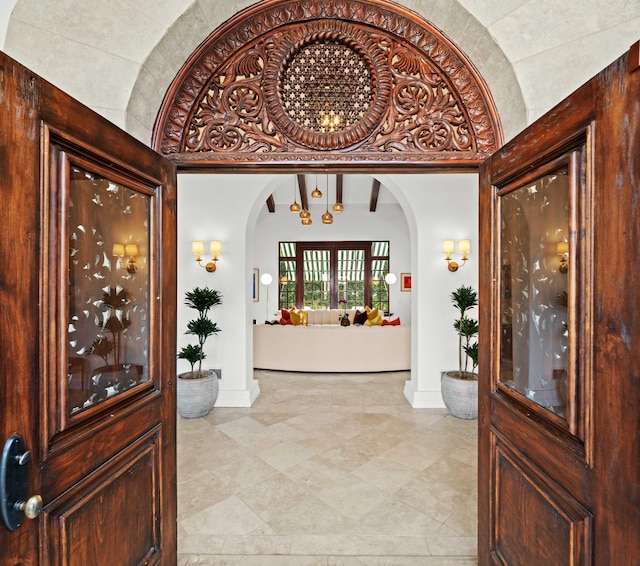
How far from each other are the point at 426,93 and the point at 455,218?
278cm

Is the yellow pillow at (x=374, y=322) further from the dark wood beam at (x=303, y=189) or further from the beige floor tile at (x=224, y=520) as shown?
the beige floor tile at (x=224, y=520)

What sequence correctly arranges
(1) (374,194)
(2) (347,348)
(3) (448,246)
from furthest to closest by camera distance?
1. (1) (374,194)
2. (2) (347,348)
3. (3) (448,246)

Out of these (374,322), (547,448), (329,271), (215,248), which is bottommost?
(374,322)

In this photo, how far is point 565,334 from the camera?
107cm

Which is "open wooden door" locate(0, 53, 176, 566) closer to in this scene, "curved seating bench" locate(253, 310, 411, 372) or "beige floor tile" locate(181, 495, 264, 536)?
"beige floor tile" locate(181, 495, 264, 536)

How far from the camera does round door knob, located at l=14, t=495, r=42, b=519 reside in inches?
29.8

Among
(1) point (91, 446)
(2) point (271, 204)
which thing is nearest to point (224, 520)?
(1) point (91, 446)

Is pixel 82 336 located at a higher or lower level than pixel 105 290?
lower

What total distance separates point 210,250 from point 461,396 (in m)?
3.27

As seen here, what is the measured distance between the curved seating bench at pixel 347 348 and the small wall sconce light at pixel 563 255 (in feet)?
14.2

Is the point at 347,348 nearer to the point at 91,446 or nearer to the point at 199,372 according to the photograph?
the point at 199,372

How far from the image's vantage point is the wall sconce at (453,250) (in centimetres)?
387

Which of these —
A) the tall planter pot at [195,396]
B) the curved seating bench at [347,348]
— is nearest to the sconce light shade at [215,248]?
the tall planter pot at [195,396]

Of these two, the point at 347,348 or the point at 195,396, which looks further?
the point at 347,348
